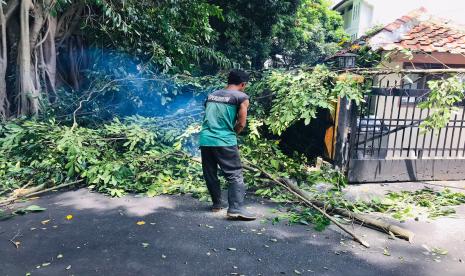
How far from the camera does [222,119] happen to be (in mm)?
4129

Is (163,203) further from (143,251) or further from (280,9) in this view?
(280,9)

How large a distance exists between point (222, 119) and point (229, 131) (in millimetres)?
159

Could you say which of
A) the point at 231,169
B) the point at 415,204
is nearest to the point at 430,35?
the point at 415,204

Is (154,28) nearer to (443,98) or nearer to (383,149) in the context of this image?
(383,149)

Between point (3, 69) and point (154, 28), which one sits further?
point (154, 28)

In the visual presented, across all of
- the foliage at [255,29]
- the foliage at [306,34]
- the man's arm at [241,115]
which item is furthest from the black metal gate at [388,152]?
the foliage at [306,34]

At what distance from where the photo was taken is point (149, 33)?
8.43 m

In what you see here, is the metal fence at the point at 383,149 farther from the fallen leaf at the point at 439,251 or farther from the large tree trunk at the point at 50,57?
the large tree trunk at the point at 50,57

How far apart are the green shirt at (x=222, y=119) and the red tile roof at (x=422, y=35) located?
6.52 m

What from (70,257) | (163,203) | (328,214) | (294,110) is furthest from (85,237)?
(294,110)

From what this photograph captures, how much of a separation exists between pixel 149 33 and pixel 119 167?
166 inches

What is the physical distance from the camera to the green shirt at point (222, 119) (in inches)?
161

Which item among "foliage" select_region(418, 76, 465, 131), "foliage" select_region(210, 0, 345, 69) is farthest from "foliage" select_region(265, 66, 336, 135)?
"foliage" select_region(210, 0, 345, 69)

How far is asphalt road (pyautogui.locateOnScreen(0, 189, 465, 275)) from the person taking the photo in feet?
10.1
